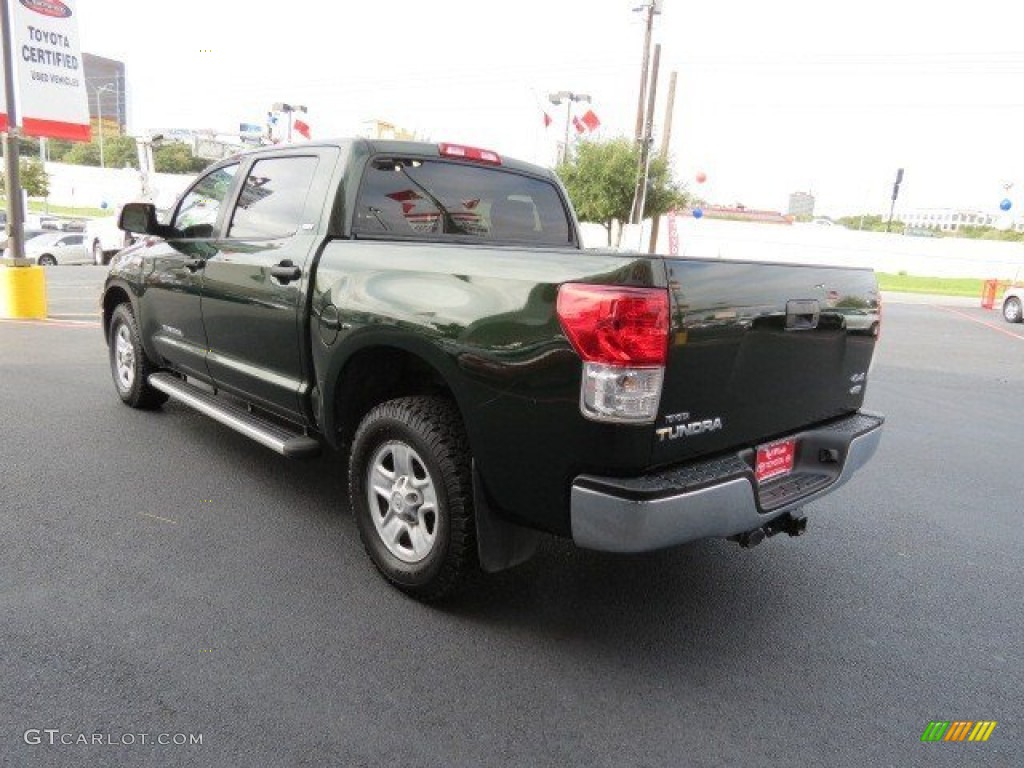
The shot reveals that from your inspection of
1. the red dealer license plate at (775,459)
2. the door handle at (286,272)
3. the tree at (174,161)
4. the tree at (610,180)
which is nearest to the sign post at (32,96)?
the door handle at (286,272)

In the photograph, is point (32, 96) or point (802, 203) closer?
point (32, 96)

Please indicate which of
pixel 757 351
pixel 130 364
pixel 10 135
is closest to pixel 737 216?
pixel 10 135

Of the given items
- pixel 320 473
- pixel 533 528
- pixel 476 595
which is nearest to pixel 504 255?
pixel 533 528

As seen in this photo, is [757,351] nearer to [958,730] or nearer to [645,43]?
[958,730]

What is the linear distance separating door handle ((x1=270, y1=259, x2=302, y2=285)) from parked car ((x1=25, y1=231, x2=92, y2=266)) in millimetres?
23559

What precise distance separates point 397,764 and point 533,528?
88 cm

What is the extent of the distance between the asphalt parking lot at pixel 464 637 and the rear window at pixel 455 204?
1.58 m

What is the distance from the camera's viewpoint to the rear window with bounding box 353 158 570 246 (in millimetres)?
3623

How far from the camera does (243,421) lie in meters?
4.00

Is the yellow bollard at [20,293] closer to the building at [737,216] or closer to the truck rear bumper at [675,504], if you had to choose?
the truck rear bumper at [675,504]

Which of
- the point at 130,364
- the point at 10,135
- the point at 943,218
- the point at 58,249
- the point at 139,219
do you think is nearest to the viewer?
the point at 139,219

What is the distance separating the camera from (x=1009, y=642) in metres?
3.01

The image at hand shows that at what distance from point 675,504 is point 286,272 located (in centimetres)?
216

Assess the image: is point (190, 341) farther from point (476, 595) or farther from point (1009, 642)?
point (1009, 642)
